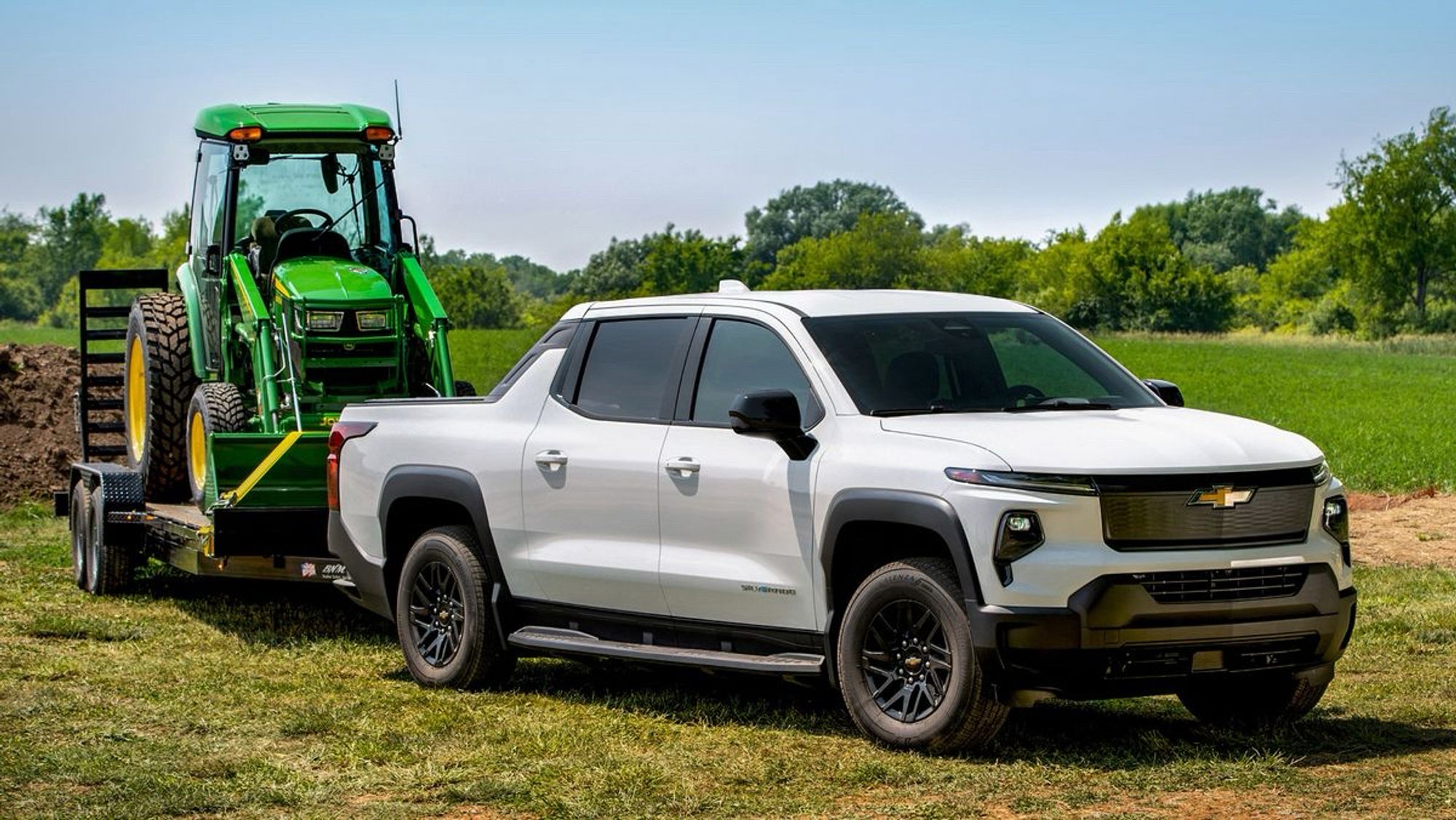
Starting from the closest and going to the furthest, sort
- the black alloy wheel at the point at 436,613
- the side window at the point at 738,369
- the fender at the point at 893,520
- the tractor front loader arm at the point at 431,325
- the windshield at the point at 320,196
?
the fender at the point at 893,520 → the side window at the point at 738,369 → the black alloy wheel at the point at 436,613 → the tractor front loader arm at the point at 431,325 → the windshield at the point at 320,196

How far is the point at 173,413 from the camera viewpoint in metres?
14.2

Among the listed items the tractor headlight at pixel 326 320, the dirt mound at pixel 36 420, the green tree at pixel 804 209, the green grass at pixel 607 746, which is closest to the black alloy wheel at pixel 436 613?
the green grass at pixel 607 746

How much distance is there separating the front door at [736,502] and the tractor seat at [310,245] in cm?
596

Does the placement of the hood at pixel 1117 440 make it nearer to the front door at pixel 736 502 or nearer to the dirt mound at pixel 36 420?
the front door at pixel 736 502

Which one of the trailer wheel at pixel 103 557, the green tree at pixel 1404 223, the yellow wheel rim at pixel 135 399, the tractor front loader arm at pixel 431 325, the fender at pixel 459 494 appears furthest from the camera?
the green tree at pixel 1404 223

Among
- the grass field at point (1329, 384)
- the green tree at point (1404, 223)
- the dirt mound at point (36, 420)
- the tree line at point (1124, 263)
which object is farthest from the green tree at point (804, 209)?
the dirt mound at point (36, 420)

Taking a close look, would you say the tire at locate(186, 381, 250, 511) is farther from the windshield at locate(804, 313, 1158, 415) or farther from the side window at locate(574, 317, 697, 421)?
the windshield at locate(804, 313, 1158, 415)

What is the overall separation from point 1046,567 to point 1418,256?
119345mm

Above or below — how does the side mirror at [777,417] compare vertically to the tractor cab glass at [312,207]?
below

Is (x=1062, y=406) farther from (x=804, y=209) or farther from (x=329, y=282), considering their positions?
(x=804, y=209)

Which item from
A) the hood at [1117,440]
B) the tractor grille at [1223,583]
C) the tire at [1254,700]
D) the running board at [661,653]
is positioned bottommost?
the tire at [1254,700]

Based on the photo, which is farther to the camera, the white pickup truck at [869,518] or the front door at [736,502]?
the front door at [736,502]

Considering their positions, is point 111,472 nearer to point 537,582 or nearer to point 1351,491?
point 537,582

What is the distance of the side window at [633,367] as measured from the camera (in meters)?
9.12
